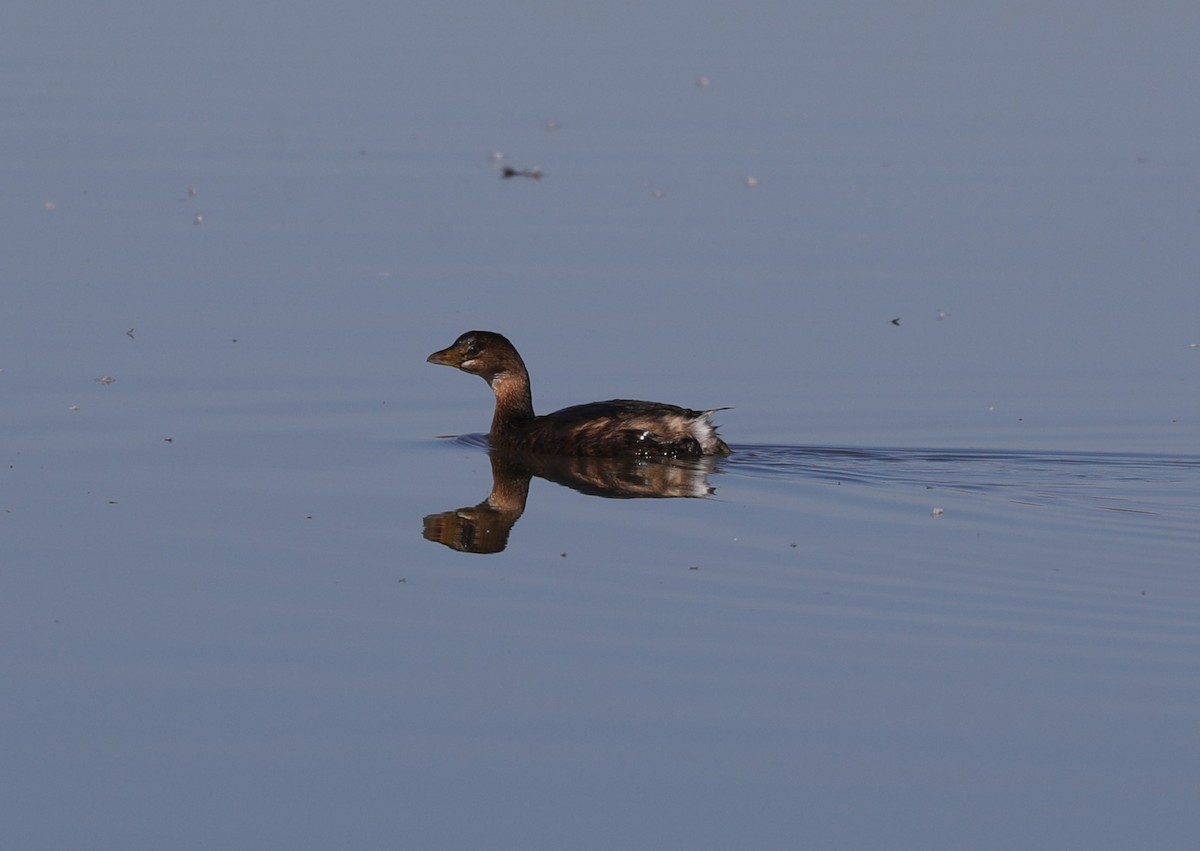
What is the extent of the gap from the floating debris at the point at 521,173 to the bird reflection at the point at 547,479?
7457 millimetres

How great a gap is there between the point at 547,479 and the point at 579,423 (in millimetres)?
418

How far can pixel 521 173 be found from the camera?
20109 millimetres

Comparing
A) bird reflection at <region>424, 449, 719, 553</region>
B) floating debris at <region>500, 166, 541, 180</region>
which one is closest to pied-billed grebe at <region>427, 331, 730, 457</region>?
bird reflection at <region>424, 449, 719, 553</region>

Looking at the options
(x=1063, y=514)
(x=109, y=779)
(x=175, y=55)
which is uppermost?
(x=175, y=55)

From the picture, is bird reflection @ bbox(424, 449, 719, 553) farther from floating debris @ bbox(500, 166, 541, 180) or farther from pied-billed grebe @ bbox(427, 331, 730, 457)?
floating debris @ bbox(500, 166, 541, 180)

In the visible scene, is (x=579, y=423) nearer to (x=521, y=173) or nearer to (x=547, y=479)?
(x=547, y=479)

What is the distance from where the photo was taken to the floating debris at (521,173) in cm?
2000

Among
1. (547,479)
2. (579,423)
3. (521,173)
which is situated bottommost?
(547,479)

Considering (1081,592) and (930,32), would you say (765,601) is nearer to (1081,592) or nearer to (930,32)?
(1081,592)

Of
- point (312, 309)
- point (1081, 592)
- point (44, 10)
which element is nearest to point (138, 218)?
point (312, 309)

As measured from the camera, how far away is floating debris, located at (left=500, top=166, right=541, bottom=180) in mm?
20000

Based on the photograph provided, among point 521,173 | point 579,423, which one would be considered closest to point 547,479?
point 579,423

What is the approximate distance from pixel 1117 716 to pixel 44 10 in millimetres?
26415

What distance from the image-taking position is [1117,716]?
25.1 feet
